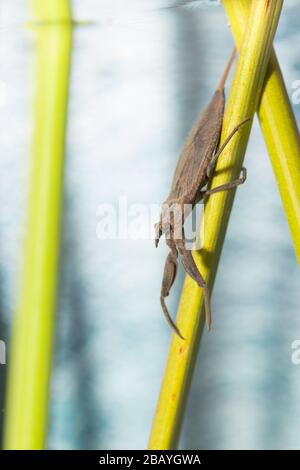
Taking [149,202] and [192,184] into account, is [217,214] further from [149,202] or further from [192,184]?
[149,202]

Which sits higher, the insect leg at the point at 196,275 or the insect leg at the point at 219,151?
the insect leg at the point at 219,151

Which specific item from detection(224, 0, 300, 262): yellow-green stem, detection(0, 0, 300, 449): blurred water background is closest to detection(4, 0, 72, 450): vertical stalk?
detection(0, 0, 300, 449): blurred water background

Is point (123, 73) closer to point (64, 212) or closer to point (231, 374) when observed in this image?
point (64, 212)

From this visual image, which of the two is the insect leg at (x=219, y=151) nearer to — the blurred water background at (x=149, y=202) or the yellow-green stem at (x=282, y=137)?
the yellow-green stem at (x=282, y=137)

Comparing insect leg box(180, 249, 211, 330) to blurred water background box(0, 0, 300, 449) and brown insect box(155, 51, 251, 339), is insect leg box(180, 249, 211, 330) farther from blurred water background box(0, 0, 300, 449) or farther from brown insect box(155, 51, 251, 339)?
blurred water background box(0, 0, 300, 449)

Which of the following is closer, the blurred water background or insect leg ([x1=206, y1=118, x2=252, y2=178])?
insect leg ([x1=206, y1=118, x2=252, y2=178])

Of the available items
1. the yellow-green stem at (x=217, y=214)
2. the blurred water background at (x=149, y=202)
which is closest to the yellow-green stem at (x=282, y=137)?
the yellow-green stem at (x=217, y=214)

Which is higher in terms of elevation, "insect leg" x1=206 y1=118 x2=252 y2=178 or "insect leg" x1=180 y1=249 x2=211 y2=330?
"insect leg" x1=206 y1=118 x2=252 y2=178

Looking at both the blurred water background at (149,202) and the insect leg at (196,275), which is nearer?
the insect leg at (196,275)

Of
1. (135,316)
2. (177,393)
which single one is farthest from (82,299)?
(177,393)
